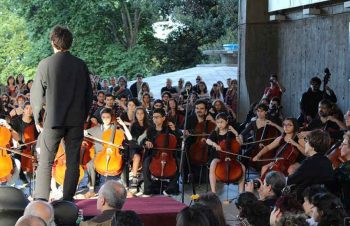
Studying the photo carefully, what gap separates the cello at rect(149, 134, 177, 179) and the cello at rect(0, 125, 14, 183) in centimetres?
184

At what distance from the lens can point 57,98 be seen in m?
6.20

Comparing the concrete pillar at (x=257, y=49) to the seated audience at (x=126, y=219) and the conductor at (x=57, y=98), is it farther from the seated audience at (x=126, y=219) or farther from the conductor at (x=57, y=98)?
the seated audience at (x=126, y=219)

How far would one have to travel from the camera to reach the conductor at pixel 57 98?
6141 millimetres

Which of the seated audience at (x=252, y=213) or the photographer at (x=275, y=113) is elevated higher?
the photographer at (x=275, y=113)

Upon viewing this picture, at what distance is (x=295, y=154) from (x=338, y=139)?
62cm

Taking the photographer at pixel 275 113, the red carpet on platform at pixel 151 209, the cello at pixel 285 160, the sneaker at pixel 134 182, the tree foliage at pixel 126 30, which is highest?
the tree foliage at pixel 126 30

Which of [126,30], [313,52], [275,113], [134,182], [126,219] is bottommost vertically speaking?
[134,182]

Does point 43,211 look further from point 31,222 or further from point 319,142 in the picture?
point 319,142

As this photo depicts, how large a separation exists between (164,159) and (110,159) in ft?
2.39

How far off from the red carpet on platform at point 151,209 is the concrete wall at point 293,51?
23.5 feet

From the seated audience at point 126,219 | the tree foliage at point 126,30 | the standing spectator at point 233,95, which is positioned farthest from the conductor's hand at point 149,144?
the tree foliage at point 126,30

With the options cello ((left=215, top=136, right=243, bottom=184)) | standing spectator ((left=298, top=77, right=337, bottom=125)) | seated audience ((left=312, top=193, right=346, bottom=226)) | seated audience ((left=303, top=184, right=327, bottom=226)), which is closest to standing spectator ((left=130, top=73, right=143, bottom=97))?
standing spectator ((left=298, top=77, right=337, bottom=125))

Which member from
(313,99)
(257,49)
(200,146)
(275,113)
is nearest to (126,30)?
(257,49)

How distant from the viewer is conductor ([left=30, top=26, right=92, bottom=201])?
20.1ft
